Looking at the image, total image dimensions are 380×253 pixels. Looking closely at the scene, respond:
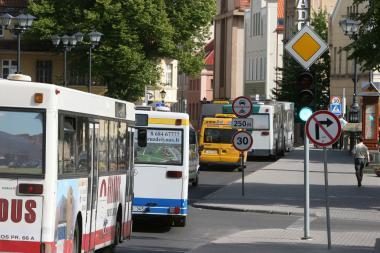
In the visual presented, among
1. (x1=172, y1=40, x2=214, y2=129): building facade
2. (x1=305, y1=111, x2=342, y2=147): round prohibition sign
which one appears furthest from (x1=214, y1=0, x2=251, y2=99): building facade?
(x1=305, y1=111, x2=342, y2=147): round prohibition sign

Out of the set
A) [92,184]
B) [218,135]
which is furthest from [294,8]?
[92,184]

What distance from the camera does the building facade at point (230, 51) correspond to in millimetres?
144875

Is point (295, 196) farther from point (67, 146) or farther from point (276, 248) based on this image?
point (67, 146)

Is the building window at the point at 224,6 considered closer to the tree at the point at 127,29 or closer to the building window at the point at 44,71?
the building window at the point at 44,71

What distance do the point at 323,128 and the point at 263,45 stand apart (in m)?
117

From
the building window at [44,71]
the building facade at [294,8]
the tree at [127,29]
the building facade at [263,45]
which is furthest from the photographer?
the building facade at [263,45]

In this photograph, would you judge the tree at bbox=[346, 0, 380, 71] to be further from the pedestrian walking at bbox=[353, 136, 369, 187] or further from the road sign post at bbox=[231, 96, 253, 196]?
the pedestrian walking at bbox=[353, 136, 369, 187]

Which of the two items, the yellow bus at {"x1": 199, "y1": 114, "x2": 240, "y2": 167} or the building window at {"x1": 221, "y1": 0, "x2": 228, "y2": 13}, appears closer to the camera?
the yellow bus at {"x1": 199, "y1": 114, "x2": 240, "y2": 167}

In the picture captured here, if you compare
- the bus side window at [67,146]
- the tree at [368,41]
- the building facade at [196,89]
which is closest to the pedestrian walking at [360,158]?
the tree at [368,41]

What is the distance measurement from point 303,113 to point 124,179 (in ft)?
13.6

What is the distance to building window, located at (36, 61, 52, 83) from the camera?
97500 millimetres

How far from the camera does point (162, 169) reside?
80.1 ft

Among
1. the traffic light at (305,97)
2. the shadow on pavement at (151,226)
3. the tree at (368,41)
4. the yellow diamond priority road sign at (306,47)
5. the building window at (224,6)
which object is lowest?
the shadow on pavement at (151,226)

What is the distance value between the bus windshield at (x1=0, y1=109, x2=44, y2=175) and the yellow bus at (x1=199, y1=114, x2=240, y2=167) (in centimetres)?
3965
